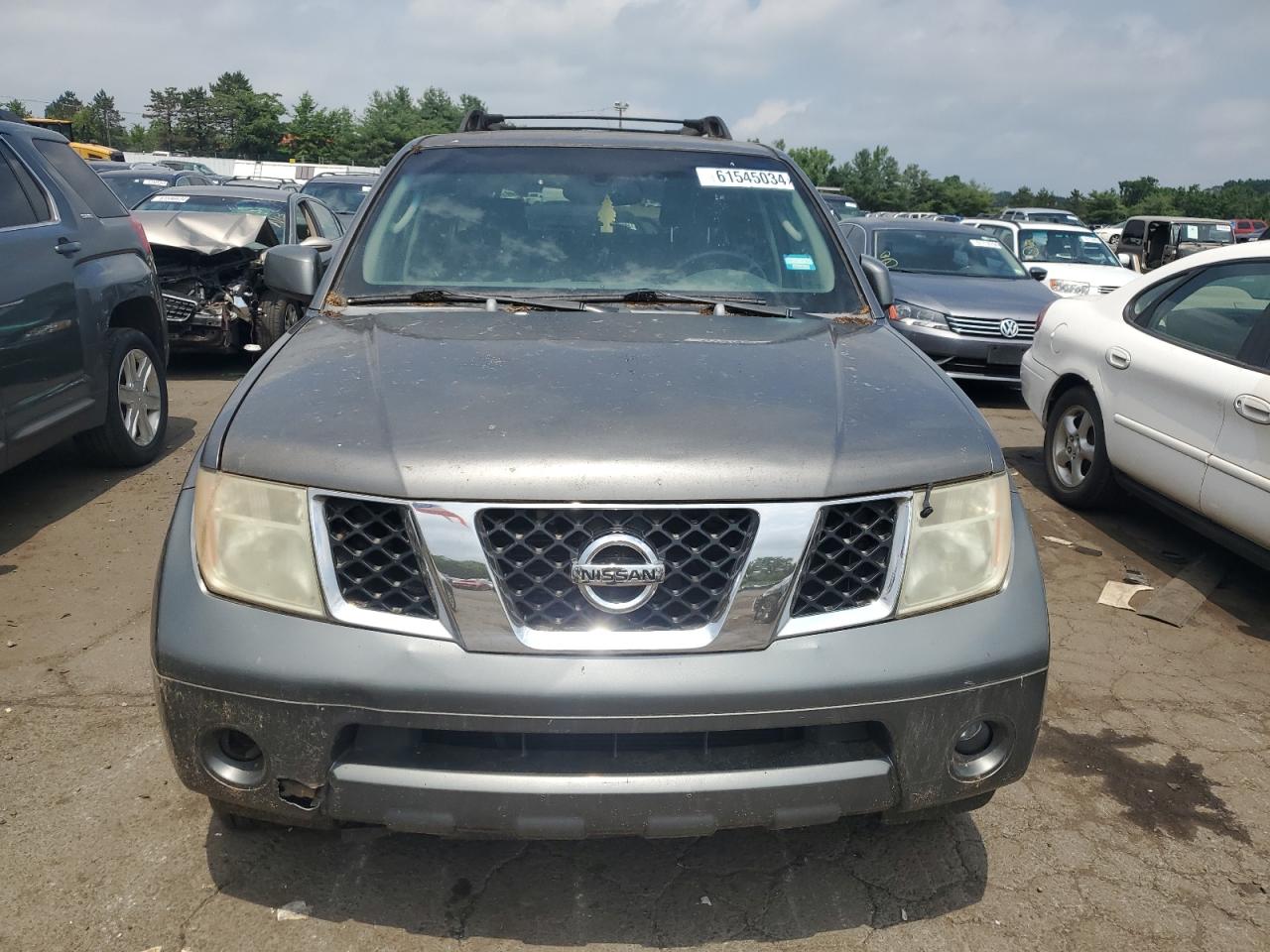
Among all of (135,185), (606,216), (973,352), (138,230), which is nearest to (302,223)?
(138,230)

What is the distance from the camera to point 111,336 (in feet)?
19.1

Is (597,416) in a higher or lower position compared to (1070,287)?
higher

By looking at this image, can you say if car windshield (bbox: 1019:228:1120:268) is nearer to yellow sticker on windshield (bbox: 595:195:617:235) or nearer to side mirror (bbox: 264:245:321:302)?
yellow sticker on windshield (bbox: 595:195:617:235)

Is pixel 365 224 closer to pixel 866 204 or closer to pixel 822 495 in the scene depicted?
pixel 822 495

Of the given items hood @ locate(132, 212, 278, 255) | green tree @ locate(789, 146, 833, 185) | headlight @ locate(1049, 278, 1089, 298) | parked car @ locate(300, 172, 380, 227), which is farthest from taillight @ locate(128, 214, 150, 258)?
green tree @ locate(789, 146, 833, 185)

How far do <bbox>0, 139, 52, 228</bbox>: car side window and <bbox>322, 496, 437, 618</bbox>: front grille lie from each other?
3919 mm

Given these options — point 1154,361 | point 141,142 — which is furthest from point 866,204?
point 1154,361

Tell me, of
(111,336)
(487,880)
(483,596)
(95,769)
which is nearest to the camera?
(483,596)

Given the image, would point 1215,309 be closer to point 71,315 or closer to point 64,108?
point 71,315

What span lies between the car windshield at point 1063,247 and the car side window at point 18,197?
1215 centimetres

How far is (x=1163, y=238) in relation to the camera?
73.0 ft

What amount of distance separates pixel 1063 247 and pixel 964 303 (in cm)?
616

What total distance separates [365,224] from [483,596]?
1.80 m

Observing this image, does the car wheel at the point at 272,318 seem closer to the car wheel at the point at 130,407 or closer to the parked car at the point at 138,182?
the car wheel at the point at 130,407
